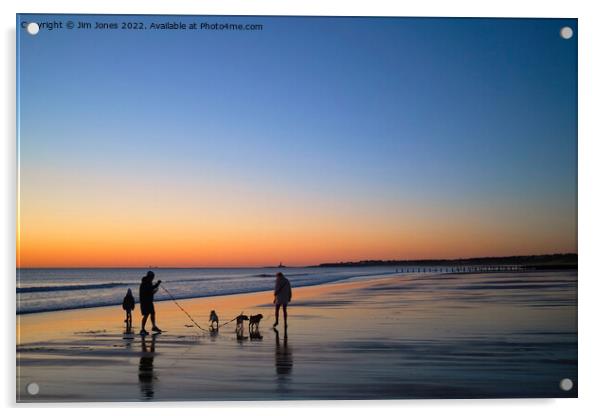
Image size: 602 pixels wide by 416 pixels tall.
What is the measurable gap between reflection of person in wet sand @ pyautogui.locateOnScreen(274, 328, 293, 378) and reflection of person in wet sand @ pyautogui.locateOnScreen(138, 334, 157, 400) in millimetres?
1462

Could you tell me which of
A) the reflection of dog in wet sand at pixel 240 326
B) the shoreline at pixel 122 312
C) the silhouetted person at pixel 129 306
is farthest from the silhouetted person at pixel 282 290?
the silhouetted person at pixel 129 306

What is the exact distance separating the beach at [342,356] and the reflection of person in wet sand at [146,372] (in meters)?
0.01

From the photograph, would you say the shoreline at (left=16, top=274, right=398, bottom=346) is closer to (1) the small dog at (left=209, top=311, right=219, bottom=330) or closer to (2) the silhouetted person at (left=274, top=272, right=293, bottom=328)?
(1) the small dog at (left=209, top=311, right=219, bottom=330)

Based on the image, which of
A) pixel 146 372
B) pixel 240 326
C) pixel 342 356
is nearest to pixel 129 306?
pixel 146 372

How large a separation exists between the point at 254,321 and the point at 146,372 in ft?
7.48

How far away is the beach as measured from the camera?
9.27 metres

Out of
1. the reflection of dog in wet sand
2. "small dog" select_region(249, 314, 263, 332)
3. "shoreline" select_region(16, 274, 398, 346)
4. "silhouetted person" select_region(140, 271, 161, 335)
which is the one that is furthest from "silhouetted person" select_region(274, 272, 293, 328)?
"silhouetted person" select_region(140, 271, 161, 335)

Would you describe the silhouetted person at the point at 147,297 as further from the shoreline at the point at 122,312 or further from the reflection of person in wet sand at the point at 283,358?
the reflection of person in wet sand at the point at 283,358

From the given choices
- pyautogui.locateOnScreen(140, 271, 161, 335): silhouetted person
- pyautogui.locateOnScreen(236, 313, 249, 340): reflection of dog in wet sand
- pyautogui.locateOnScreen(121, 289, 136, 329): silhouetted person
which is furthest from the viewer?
pyautogui.locateOnScreen(236, 313, 249, 340): reflection of dog in wet sand

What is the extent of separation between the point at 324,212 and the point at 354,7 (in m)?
2.61

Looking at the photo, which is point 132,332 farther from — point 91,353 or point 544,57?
point 544,57

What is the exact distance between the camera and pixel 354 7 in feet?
31.9
